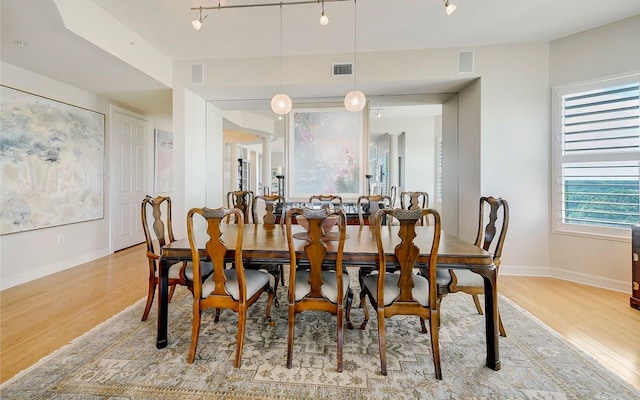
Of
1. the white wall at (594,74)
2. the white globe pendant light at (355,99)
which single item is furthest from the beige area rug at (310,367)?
the white globe pendant light at (355,99)

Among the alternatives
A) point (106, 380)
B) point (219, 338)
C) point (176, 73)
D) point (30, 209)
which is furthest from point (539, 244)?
point (30, 209)

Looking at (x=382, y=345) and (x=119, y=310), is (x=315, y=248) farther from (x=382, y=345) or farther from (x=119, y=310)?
(x=119, y=310)

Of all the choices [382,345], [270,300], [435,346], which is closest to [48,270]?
[270,300]

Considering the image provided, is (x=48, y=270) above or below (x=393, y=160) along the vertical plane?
below

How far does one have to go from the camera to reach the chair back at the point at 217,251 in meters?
1.81

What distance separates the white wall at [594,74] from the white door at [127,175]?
670 centimetres

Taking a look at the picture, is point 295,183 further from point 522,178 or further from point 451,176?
point 522,178

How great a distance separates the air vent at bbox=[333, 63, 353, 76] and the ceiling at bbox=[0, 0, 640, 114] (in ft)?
0.61

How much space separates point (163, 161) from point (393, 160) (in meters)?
4.87

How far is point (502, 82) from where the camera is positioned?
381 cm

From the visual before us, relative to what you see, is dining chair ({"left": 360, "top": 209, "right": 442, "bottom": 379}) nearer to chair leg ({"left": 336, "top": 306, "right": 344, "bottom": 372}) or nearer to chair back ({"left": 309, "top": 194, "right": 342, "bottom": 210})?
chair leg ({"left": 336, "top": 306, "right": 344, "bottom": 372})

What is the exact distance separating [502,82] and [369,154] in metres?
2.08

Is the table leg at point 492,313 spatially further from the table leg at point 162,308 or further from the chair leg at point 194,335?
the table leg at point 162,308

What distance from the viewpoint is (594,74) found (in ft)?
11.2
